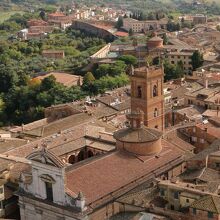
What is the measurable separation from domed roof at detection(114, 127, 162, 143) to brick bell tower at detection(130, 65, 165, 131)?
8.04 metres

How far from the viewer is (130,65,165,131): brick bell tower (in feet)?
156

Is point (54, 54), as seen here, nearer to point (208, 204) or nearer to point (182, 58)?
point (182, 58)

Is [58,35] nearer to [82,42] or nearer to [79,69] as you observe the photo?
[82,42]

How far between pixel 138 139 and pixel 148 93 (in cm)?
998

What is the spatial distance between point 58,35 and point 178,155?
11032cm

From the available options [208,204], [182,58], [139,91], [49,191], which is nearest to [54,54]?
[182,58]

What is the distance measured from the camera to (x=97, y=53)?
4390 inches

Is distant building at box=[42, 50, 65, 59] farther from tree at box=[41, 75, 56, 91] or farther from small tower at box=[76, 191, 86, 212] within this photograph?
small tower at box=[76, 191, 86, 212]

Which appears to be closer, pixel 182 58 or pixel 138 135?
pixel 138 135

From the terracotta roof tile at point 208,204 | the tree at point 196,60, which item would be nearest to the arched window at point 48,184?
the terracotta roof tile at point 208,204

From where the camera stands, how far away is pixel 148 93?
157 feet

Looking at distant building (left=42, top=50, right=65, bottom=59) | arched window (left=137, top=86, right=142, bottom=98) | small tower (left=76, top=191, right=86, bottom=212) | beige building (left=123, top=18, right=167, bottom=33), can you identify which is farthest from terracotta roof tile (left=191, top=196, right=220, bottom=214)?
beige building (left=123, top=18, right=167, bottom=33)


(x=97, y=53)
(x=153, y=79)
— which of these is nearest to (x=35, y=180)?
(x=153, y=79)

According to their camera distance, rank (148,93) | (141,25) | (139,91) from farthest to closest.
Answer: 1. (141,25)
2. (139,91)
3. (148,93)
